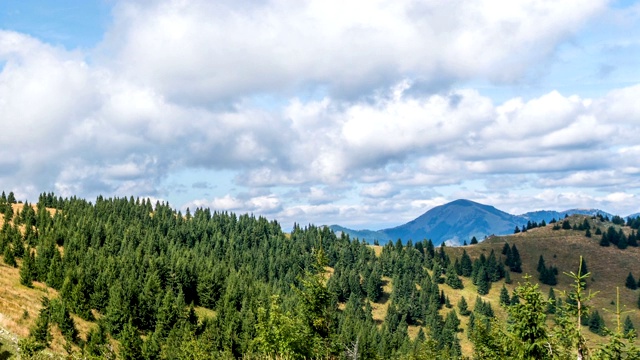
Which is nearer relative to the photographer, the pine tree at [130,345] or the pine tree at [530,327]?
the pine tree at [530,327]

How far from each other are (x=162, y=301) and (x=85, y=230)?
2387 inches

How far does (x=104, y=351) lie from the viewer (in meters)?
80.6

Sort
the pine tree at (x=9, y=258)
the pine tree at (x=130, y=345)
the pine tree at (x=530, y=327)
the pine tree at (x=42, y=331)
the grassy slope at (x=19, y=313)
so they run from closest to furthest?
the pine tree at (x=530, y=327) < the grassy slope at (x=19, y=313) < the pine tree at (x=42, y=331) < the pine tree at (x=130, y=345) < the pine tree at (x=9, y=258)

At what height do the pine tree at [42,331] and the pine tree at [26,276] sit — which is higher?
the pine tree at [26,276]

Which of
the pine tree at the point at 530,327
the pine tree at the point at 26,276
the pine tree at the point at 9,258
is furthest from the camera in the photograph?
the pine tree at the point at 9,258

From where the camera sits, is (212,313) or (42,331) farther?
(212,313)

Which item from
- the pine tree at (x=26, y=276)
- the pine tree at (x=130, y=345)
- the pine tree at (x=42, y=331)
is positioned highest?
the pine tree at (x=26, y=276)

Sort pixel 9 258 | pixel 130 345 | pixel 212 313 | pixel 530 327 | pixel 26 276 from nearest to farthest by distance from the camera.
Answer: pixel 530 327 < pixel 130 345 < pixel 26 276 < pixel 9 258 < pixel 212 313

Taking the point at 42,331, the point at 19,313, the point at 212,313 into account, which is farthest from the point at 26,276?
the point at 212,313

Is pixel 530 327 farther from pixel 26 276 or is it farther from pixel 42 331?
pixel 26 276

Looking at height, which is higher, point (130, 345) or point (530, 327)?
point (530, 327)

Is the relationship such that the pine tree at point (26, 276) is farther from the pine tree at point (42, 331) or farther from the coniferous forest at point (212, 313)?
the pine tree at point (42, 331)

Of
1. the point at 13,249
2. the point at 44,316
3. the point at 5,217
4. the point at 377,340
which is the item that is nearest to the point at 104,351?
the point at 44,316

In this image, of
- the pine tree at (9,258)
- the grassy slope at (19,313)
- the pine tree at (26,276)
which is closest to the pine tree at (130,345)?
the grassy slope at (19,313)
